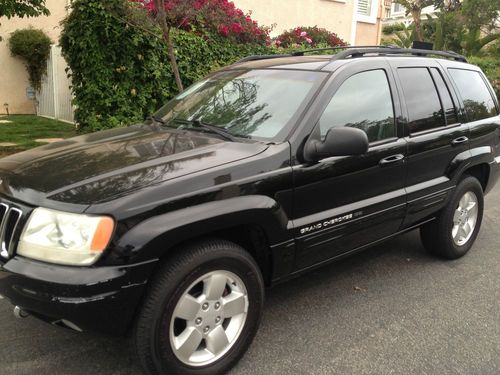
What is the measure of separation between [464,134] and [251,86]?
79.9 inches

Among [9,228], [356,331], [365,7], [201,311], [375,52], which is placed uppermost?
[365,7]

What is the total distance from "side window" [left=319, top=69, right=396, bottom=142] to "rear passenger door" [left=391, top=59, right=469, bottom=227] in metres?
0.20

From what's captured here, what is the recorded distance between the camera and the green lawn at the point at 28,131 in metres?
8.59

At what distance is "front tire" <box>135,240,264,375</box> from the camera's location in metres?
2.47

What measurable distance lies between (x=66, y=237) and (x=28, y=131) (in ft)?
30.0

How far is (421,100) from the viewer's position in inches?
158

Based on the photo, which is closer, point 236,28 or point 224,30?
point 224,30

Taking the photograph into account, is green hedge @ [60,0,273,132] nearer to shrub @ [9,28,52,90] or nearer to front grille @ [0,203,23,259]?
front grille @ [0,203,23,259]

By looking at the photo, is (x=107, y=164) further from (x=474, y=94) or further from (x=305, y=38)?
(x=305, y=38)

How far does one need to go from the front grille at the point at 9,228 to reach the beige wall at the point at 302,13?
12236mm

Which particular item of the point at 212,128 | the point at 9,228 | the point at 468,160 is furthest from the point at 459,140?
the point at 9,228

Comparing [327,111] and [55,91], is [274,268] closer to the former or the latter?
[327,111]

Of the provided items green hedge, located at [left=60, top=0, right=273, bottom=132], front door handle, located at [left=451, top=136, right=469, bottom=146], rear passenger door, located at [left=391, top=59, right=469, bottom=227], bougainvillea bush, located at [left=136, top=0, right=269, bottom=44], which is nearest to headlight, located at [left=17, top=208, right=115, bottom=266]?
rear passenger door, located at [left=391, top=59, right=469, bottom=227]

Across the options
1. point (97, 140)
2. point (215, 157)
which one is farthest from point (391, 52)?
point (97, 140)
